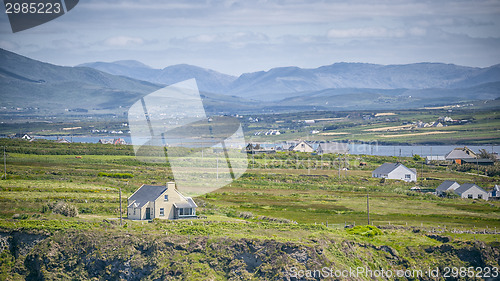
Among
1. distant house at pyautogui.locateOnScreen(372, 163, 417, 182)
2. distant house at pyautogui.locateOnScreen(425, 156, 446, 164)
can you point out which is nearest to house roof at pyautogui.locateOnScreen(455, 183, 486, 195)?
distant house at pyautogui.locateOnScreen(372, 163, 417, 182)

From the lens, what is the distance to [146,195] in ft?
109

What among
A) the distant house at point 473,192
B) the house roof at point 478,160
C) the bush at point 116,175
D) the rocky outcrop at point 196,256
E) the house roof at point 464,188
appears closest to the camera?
the rocky outcrop at point 196,256

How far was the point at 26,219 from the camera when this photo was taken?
31.0 m

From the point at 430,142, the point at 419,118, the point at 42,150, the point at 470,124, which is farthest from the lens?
the point at 419,118

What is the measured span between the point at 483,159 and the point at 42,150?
5315 centimetres

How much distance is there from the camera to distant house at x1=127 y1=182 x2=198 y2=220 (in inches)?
1272

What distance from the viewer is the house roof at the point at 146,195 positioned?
32.6 meters

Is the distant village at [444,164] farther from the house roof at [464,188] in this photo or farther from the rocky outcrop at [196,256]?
the rocky outcrop at [196,256]

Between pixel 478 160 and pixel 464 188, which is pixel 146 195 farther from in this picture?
pixel 478 160

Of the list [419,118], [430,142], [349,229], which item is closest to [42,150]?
[349,229]

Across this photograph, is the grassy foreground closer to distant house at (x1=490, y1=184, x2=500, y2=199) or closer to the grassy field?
Answer: the grassy field

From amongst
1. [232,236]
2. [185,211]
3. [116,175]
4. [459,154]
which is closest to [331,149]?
[459,154]

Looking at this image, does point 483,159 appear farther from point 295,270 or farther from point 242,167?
point 295,270

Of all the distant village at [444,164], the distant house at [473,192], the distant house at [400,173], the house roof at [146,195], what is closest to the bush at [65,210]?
the house roof at [146,195]
